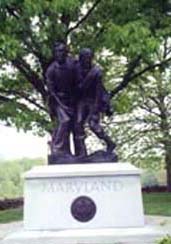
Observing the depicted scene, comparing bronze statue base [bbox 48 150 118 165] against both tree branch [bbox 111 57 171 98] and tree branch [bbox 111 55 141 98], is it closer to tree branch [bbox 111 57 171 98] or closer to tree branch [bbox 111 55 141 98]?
tree branch [bbox 111 55 141 98]

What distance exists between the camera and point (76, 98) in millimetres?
11070

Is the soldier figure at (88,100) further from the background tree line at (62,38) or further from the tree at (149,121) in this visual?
the tree at (149,121)

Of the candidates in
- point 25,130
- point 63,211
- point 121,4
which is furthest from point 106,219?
point 121,4

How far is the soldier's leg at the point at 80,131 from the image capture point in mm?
10961

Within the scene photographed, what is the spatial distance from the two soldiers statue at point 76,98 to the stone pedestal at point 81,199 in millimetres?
841

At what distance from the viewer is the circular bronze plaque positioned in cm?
996

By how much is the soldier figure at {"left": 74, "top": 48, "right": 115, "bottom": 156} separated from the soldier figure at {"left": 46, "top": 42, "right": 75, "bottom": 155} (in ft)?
0.43

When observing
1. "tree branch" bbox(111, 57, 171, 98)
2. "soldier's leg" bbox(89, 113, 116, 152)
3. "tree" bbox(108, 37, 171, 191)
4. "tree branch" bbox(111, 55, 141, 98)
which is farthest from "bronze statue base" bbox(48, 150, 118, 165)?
"tree" bbox(108, 37, 171, 191)

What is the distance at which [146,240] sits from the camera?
30.0ft

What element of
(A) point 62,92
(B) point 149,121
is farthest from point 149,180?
(A) point 62,92

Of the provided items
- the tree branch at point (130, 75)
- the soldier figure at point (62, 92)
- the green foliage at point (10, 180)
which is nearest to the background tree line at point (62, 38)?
the tree branch at point (130, 75)

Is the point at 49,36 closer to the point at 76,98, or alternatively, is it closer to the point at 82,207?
the point at 76,98

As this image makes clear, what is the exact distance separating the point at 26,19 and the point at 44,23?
0.59 metres

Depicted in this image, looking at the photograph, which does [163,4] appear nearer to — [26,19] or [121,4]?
[121,4]
